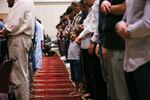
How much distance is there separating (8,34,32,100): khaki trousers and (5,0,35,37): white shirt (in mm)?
84

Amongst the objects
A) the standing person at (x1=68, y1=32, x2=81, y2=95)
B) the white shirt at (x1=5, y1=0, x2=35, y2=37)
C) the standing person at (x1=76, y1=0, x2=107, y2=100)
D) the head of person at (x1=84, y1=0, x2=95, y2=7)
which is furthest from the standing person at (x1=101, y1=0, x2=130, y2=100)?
the standing person at (x1=68, y1=32, x2=81, y2=95)

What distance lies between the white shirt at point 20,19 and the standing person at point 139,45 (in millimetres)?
2171

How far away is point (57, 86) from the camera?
20.8 ft

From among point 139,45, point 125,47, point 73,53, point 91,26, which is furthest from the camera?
point 73,53

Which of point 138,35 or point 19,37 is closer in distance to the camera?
point 138,35

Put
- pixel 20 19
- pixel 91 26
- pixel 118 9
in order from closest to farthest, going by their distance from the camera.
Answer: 1. pixel 118 9
2. pixel 20 19
3. pixel 91 26

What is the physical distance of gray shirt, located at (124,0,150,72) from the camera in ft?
6.29

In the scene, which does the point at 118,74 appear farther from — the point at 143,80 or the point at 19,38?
the point at 19,38

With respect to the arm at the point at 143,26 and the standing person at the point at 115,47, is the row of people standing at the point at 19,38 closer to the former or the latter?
the standing person at the point at 115,47

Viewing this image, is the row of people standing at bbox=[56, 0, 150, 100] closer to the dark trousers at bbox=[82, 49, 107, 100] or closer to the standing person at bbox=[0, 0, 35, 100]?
the dark trousers at bbox=[82, 49, 107, 100]

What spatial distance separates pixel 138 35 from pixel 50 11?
15739 millimetres

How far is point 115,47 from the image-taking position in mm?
2635

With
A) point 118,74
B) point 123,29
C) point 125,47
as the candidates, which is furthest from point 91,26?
point 123,29

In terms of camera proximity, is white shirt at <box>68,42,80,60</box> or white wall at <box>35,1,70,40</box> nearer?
white shirt at <box>68,42,80,60</box>
